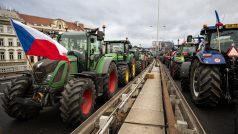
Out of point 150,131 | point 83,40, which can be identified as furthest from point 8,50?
point 150,131

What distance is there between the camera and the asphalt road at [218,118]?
12.2 ft

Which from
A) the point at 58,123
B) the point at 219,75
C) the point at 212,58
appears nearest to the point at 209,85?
the point at 219,75

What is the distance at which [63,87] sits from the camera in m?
4.44

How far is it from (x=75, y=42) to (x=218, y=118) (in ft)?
14.5

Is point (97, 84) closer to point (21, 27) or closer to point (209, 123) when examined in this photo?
point (21, 27)

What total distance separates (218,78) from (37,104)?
4.45 meters

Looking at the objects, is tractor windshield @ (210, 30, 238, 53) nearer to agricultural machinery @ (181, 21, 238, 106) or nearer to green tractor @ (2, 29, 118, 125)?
agricultural machinery @ (181, 21, 238, 106)

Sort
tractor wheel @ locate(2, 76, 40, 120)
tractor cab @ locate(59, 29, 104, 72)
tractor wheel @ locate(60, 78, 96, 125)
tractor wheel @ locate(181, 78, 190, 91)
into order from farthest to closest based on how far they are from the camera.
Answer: tractor wheel @ locate(181, 78, 190, 91) → tractor cab @ locate(59, 29, 104, 72) → tractor wheel @ locate(2, 76, 40, 120) → tractor wheel @ locate(60, 78, 96, 125)

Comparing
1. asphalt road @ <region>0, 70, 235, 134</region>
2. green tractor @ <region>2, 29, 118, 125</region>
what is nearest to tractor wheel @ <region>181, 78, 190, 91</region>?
asphalt road @ <region>0, 70, 235, 134</region>

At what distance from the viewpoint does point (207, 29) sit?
566 centimetres

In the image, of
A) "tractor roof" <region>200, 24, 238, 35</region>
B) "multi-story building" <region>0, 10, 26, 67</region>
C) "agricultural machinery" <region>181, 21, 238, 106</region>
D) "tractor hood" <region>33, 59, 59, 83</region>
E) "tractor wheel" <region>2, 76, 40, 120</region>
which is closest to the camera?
"tractor wheel" <region>2, 76, 40, 120</region>

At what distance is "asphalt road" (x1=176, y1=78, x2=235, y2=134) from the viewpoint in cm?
373

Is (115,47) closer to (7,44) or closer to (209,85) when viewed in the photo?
(209,85)

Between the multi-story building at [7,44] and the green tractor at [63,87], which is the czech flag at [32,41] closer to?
the green tractor at [63,87]
